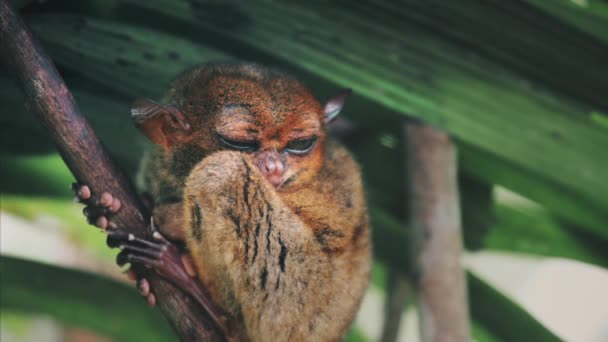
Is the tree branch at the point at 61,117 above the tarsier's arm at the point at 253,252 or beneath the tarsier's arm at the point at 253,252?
above

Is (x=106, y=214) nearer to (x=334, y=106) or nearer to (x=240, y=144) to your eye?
(x=240, y=144)

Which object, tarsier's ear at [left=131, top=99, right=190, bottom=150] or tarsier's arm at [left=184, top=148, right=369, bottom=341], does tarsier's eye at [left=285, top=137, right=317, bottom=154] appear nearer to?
tarsier's arm at [left=184, top=148, right=369, bottom=341]

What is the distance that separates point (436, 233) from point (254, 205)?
1.01 metres

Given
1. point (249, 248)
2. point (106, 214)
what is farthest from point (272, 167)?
point (106, 214)

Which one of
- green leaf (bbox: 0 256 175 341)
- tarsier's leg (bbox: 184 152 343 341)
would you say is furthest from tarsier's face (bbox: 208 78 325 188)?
green leaf (bbox: 0 256 175 341)

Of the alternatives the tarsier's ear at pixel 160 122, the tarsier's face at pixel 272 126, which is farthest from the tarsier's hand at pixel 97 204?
the tarsier's face at pixel 272 126

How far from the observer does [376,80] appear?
9.01 feet

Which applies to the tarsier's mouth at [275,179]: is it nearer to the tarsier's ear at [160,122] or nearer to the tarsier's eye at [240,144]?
the tarsier's eye at [240,144]

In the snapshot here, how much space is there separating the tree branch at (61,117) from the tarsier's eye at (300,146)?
2.29 feet

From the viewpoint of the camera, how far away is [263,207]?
2338mm

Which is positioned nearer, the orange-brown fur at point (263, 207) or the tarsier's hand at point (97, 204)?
the tarsier's hand at point (97, 204)

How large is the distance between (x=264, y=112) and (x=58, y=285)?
1.14 m

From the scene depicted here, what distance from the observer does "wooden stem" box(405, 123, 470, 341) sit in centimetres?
279

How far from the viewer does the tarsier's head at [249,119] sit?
2.52 m
